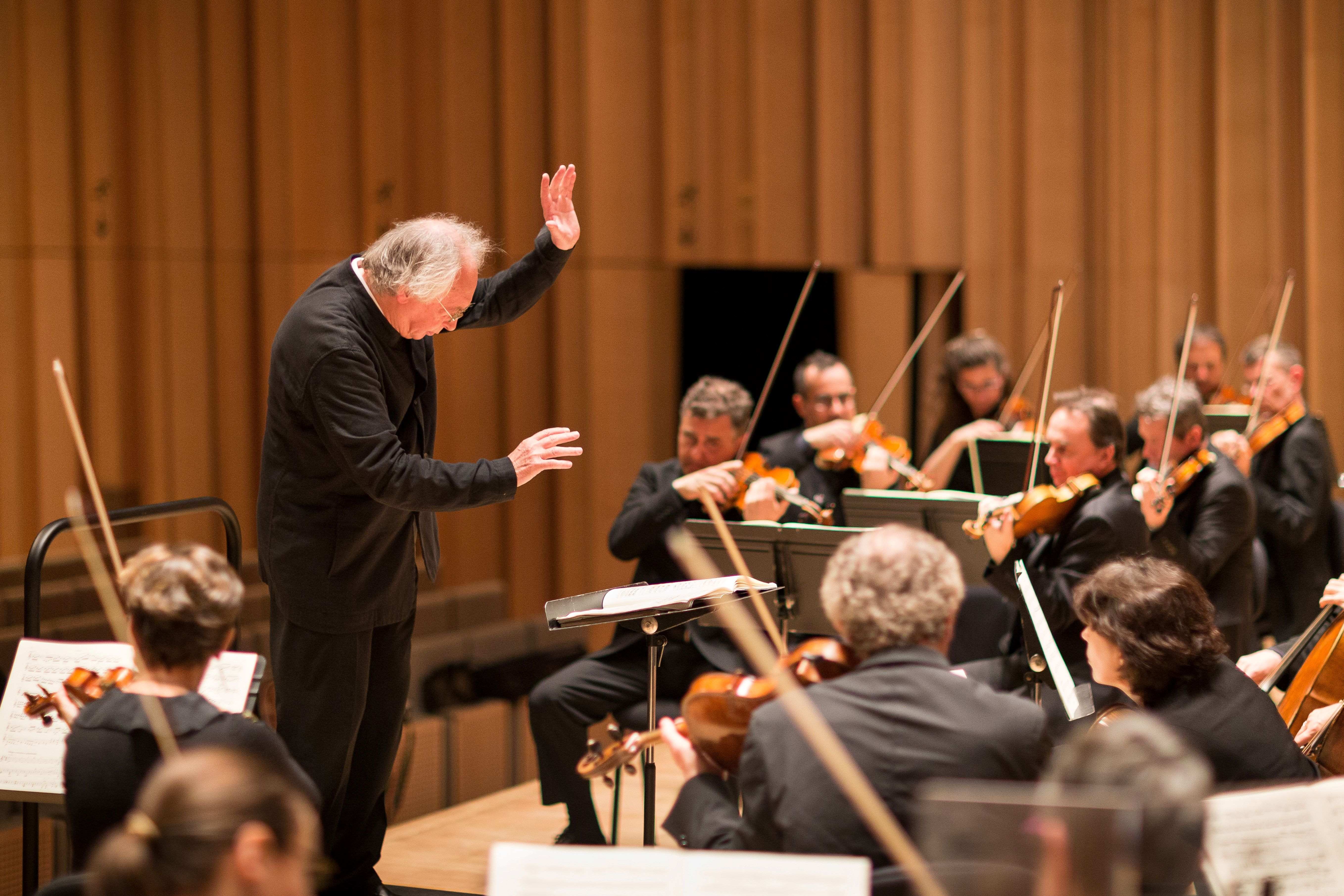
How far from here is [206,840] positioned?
4.71 ft

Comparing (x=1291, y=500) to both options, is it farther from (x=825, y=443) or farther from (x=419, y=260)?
(x=419, y=260)

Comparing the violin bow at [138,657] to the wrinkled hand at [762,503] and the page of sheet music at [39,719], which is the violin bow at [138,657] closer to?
the page of sheet music at [39,719]

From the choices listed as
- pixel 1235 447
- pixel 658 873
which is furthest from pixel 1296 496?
pixel 658 873

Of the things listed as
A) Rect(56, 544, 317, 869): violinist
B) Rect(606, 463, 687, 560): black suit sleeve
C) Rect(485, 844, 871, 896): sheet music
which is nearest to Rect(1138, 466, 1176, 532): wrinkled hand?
Rect(606, 463, 687, 560): black suit sleeve

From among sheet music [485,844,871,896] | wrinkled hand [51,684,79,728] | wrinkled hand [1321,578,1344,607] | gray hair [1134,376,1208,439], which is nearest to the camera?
sheet music [485,844,871,896]

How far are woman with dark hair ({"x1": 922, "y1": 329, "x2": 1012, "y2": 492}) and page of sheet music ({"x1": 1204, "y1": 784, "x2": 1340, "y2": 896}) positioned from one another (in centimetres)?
314

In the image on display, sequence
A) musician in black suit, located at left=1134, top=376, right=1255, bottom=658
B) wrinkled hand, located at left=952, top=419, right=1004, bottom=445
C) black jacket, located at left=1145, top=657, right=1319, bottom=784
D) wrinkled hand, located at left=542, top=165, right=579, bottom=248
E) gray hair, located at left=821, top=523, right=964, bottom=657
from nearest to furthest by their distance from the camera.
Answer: gray hair, located at left=821, top=523, right=964, bottom=657 → black jacket, located at left=1145, top=657, right=1319, bottom=784 → wrinkled hand, located at left=542, top=165, right=579, bottom=248 → musician in black suit, located at left=1134, top=376, right=1255, bottom=658 → wrinkled hand, located at left=952, top=419, right=1004, bottom=445

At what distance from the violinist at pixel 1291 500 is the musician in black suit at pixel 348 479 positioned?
3.13m

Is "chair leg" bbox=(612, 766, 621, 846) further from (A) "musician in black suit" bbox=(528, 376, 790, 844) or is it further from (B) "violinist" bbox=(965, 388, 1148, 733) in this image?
(B) "violinist" bbox=(965, 388, 1148, 733)

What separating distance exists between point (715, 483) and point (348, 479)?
4.00ft

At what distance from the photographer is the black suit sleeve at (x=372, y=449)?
2.58 m

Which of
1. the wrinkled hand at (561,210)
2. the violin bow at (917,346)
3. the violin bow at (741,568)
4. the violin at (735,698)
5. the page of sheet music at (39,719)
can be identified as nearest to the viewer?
the violin at (735,698)

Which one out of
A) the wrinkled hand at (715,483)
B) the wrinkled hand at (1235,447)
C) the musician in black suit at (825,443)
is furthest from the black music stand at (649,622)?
the wrinkled hand at (1235,447)

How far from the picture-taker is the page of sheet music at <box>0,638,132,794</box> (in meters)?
2.52
